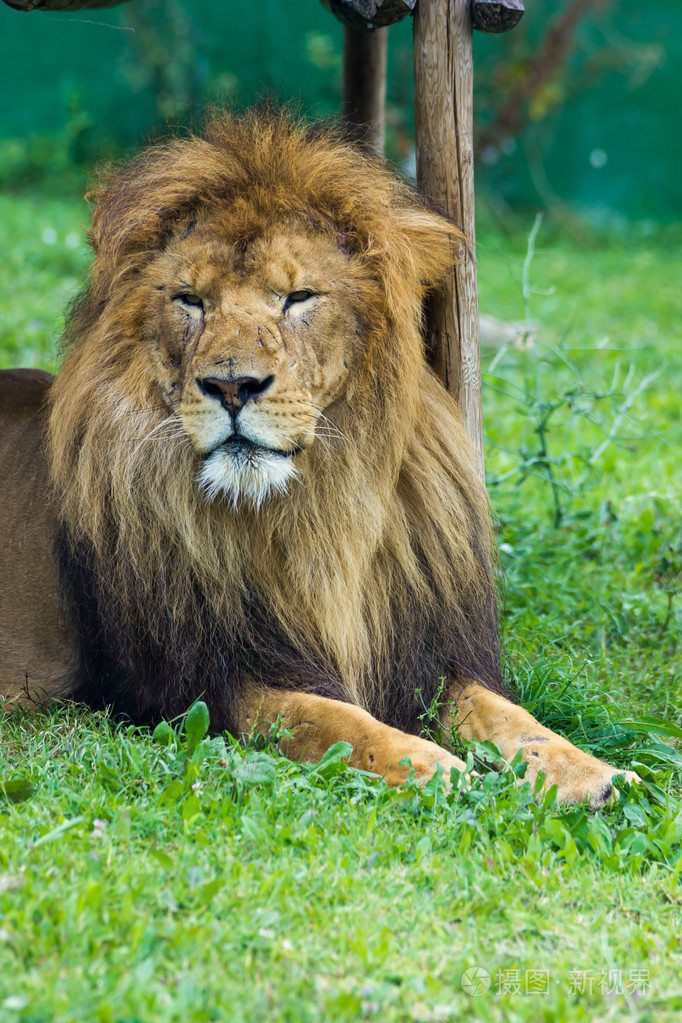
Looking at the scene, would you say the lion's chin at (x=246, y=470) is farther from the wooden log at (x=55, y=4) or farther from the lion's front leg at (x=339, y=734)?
the wooden log at (x=55, y=4)

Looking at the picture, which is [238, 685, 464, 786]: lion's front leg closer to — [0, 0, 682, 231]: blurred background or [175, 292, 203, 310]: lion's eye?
[175, 292, 203, 310]: lion's eye

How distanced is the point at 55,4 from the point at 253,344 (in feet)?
4.50

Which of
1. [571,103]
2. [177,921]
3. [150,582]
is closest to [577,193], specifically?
[571,103]

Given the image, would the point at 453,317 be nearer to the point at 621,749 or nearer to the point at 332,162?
the point at 332,162

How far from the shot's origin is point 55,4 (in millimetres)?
3188

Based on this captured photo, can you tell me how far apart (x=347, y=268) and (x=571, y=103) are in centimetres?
1051

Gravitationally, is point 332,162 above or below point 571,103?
below

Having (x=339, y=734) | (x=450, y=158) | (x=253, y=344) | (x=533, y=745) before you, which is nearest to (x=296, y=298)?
(x=253, y=344)

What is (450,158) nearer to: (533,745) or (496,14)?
(496,14)

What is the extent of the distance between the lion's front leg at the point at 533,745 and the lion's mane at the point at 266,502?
0.12 metres

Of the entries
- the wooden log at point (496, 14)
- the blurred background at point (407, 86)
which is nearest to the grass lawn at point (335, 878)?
the wooden log at point (496, 14)

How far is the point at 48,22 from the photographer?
10.4m

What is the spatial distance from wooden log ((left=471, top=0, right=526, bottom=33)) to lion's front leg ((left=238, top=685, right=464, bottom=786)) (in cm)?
191

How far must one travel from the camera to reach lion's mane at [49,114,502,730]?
2762mm
